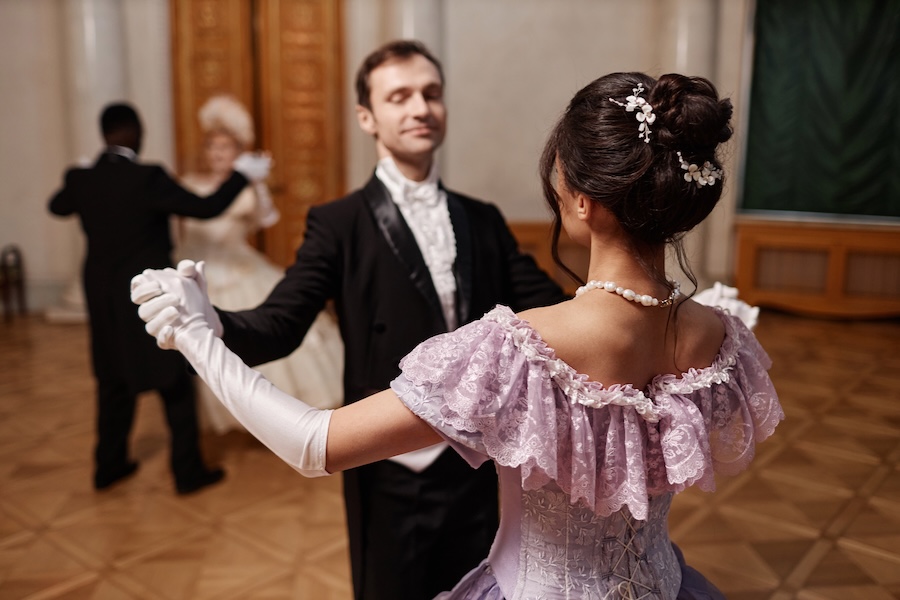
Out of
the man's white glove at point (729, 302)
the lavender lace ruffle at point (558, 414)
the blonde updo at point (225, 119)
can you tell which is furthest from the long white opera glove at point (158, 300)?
the blonde updo at point (225, 119)

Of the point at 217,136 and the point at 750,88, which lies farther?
the point at 750,88

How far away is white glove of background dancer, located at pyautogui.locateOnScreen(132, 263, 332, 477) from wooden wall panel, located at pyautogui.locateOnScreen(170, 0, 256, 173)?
5846 mm

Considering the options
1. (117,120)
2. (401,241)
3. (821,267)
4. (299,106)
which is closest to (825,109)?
(821,267)

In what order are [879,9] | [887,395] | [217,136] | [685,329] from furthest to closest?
[879,9]
[887,395]
[217,136]
[685,329]

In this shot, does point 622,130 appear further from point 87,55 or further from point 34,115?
point 34,115

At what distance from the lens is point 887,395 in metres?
4.61

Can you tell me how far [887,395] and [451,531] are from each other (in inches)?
146

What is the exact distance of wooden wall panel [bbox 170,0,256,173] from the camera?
6828mm

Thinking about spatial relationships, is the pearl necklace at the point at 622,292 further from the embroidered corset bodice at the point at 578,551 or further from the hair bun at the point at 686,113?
the embroidered corset bodice at the point at 578,551

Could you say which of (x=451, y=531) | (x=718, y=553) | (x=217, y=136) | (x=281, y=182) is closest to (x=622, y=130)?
(x=451, y=531)

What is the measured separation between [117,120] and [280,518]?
1849mm

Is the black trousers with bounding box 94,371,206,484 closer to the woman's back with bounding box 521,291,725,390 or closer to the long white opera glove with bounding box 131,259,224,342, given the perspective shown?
the long white opera glove with bounding box 131,259,224,342

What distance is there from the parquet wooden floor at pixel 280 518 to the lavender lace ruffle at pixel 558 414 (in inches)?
65.4

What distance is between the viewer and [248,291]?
4066mm
